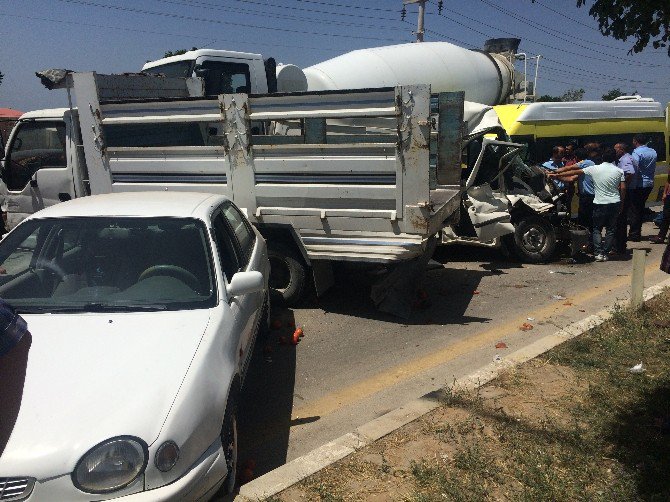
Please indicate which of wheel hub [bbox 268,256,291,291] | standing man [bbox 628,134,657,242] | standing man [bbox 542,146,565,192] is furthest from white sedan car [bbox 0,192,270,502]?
standing man [bbox 628,134,657,242]

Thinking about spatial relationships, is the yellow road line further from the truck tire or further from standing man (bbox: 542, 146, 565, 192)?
standing man (bbox: 542, 146, 565, 192)

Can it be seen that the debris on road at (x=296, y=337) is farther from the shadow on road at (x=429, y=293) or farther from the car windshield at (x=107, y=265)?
the car windshield at (x=107, y=265)

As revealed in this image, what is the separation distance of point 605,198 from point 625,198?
4.94 feet

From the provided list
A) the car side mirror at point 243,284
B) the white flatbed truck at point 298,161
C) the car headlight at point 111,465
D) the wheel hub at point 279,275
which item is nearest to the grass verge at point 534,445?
the car headlight at point 111,465

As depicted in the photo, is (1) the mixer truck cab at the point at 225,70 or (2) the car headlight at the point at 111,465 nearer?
(2) the car headlight at the point at 111,465

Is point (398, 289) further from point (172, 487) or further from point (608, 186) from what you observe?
point (608, 186)

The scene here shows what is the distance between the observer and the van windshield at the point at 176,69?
936cm

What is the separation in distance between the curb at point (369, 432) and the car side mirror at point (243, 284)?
3.54 feet

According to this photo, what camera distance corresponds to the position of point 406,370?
512cm

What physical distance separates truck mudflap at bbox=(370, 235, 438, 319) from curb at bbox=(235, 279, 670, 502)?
158 cm

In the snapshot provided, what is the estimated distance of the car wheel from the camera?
10.0 feet

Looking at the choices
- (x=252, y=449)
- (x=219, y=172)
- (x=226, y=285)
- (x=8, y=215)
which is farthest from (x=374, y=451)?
(x=8, y=215)

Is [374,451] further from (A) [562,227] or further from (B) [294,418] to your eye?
(A) [562,227]

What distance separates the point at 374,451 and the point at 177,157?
4358mm
